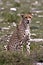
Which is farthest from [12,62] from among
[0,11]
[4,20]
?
[0,11]

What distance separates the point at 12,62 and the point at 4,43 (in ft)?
11.1

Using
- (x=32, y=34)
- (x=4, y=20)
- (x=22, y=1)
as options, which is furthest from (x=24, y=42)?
(x=22, y=1)

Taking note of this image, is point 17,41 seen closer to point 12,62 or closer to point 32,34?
point 12,62

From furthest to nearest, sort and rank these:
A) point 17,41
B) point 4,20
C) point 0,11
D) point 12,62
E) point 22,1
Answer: point 22,1 < point 0,11 < point 4,20 < point 17,41 < point 12,62

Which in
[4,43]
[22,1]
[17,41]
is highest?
[17,41]

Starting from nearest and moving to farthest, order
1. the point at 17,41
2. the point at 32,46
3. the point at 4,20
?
the point at 17,41, the point at 32,46, the point at 4,20

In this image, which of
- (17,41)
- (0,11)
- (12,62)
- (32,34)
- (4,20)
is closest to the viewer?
(12,62)

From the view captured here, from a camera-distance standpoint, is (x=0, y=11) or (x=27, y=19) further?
(x=0, y=11)

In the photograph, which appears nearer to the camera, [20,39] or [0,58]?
[0,58]

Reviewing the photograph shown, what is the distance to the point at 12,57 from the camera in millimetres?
9094

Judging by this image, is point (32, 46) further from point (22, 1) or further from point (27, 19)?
point (22, 1)

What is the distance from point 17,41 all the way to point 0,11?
8702 mm

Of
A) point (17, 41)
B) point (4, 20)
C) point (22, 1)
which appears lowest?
point (22, 1)

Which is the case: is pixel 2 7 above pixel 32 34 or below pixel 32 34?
below
